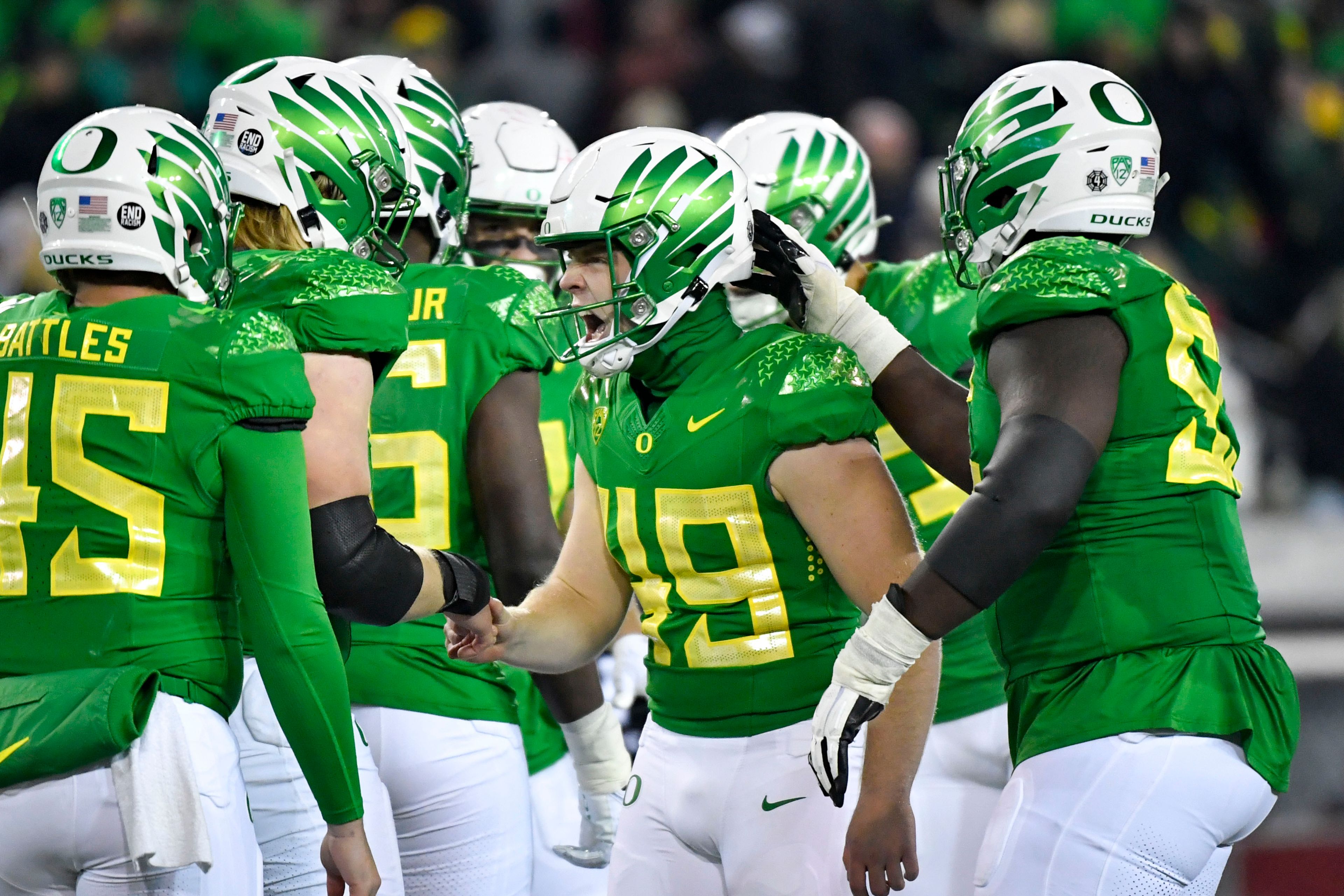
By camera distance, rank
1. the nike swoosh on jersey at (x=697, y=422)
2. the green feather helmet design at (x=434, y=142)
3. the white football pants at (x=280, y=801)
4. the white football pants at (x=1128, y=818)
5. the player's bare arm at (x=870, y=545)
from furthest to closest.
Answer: the green feather helmet design at (x=434, y=142) → the white football pants at (x=280, y=801) → the nike swoosh on jersey at (x=697, y=422) → the player's bare arm at (x=870, y=545) → the white football pants at (x=1128, y=818)

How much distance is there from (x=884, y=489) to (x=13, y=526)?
1.46m

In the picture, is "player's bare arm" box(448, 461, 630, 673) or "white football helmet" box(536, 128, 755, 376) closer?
"white football helmet" box(536, 128, 755, 376)

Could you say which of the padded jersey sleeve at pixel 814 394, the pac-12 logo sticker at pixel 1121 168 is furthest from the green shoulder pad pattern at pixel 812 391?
the pac-12 logo sticker at pixel 1121 168

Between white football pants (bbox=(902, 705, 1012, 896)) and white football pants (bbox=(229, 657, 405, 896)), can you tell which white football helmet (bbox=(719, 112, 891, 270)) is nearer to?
white football pants (bbox=(902, 705, 1012, 896))

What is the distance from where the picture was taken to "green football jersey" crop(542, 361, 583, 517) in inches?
173

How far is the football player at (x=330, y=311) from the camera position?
3.02 metres

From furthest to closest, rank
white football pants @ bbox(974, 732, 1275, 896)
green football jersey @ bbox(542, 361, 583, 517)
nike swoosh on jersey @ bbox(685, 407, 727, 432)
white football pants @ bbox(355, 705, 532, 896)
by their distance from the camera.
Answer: green football jersey @ bbox(542, 361, 583, 517) → white football pants @ bbox(355, 705, 532, 896) → nike swoosh on jersey @ bbox(685, 407, 727, 432) → white football pants @ bbox(974, 732, 1275, 896)

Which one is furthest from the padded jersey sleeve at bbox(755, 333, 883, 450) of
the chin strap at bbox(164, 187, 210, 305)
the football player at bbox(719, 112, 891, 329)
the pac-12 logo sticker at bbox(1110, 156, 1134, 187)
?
the football player at bbox(719, 112, 891, 329)

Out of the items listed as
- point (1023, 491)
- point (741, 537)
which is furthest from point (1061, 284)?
point (741, 537)

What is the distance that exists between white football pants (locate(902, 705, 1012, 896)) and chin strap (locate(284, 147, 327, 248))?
6.42ft

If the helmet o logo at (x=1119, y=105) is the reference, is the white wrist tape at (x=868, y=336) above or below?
below

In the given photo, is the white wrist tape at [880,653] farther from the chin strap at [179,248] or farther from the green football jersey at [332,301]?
the chin strap at [179,248]

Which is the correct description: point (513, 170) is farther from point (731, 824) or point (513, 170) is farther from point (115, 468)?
point (731, 824)

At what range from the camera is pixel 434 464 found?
12.0 feet
